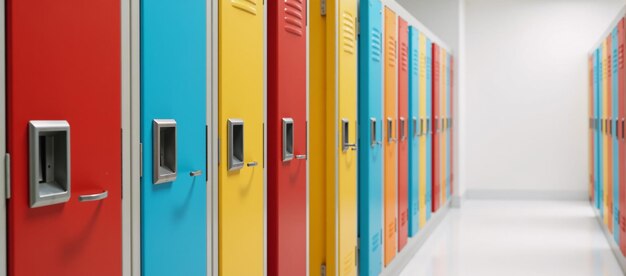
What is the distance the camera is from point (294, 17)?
352 centimetres

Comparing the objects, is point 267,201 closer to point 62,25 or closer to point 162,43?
point 162,43

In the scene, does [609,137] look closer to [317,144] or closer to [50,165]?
[317,144]

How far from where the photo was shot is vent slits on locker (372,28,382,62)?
16.0ft

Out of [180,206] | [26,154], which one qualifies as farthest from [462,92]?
[26,154]

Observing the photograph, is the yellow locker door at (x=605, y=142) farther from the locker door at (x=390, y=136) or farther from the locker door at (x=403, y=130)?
the locker door at (x=390, y=136)

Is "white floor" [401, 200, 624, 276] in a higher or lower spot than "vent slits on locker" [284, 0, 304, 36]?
lower

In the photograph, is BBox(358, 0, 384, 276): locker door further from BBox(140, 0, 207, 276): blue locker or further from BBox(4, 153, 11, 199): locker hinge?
BBox(4, 153, 11, 199): locker hinge

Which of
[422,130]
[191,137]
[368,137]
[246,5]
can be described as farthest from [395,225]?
[191,137]

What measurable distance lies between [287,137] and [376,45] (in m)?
1.70

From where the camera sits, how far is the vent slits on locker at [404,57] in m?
6.02

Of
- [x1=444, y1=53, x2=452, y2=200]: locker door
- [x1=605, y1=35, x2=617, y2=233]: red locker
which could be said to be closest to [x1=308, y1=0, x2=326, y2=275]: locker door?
[x1=605, y1=35, x2=617, y2=233]: red locker

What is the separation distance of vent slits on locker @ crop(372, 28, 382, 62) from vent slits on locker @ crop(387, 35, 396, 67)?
0.34 meters

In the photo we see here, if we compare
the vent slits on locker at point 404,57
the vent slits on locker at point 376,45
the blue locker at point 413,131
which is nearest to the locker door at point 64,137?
the vent slits on locker at point 376,45

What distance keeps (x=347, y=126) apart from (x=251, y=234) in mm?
1598
